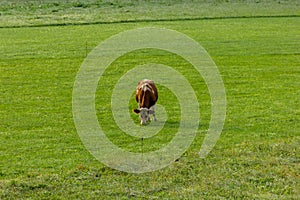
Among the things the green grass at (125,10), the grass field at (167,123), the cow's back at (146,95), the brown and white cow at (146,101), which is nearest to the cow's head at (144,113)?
the brown and white cow at (146,101)

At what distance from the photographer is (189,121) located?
19844mm

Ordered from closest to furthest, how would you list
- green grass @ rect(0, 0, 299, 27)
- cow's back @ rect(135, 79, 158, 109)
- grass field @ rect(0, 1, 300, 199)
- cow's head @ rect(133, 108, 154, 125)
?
grass field @ rect(0, 1, 300, 199) < cow's head @ rect(133, 108, 154, 125) < cow's back @ rect(135, 79, 158, 109) < green grass @ rect(0, 0, 299, 27)

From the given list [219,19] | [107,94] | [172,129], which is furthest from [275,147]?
[219,19]

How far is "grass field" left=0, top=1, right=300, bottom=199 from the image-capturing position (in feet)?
46.4

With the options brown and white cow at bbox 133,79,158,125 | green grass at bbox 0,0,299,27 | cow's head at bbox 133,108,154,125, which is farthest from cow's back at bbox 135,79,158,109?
green grass at bbox 0,0,299,27

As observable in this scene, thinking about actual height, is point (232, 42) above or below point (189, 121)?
above

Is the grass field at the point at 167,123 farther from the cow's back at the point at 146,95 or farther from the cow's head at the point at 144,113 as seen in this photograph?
the cow's back at the point at 146,95

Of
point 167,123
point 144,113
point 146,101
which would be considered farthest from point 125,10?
point 144,113

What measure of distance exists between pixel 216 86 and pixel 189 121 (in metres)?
6.27

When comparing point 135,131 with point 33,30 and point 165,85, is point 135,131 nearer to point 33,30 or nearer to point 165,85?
point 165,85

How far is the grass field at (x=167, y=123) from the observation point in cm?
1414

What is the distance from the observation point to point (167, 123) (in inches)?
771

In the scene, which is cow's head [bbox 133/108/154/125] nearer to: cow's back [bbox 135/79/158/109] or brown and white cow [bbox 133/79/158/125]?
brown and white cow [bbox 133/79/158/125]

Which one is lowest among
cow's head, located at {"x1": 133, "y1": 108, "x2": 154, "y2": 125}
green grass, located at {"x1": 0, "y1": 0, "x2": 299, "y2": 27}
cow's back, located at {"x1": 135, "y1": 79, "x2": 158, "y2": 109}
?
cow's head, located at {"x1": 133, "y1": 108, "x2": 154, "y2": 125}
